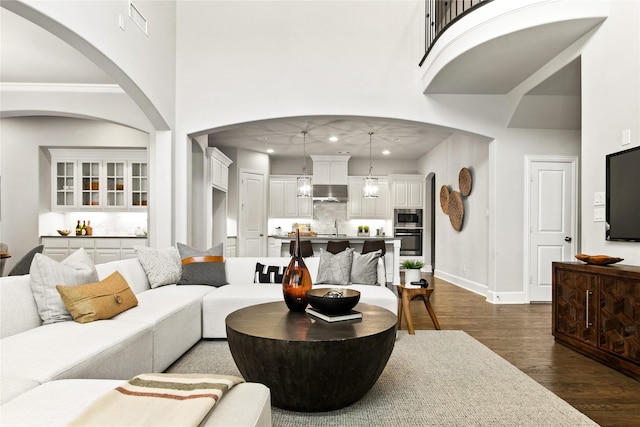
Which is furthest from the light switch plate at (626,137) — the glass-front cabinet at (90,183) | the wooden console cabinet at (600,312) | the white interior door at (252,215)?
the glass-front cabinet at (90,183)

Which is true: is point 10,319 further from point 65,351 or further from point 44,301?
point 65,351

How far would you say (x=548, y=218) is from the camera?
6.05 metres

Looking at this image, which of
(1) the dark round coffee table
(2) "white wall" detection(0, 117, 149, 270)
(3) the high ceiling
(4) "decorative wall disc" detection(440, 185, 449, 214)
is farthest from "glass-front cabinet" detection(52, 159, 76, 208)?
(4) "decorative wall disc" detection(440, 185, 449, 214)

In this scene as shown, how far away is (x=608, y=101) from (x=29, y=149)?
819 centimetres

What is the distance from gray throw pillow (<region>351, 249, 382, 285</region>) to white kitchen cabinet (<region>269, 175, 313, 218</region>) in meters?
6.11

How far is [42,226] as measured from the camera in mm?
7227

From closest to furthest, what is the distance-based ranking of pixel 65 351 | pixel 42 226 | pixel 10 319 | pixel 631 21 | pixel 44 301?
A: pixel 65 351, pixel 10 319, pixel 44 301, pixel 631 21, pixel 42 226

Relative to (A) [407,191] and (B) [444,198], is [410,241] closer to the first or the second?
(A) [407,191]

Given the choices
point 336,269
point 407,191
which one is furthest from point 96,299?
point 407,191

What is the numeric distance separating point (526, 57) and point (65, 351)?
16.3 feet

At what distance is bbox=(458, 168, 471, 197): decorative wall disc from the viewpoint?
23.6 feet

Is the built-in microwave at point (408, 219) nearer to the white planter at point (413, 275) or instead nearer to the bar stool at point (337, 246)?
the bar stool at point (337, 246)

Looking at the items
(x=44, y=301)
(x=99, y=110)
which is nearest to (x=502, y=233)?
(x=44, y=301)

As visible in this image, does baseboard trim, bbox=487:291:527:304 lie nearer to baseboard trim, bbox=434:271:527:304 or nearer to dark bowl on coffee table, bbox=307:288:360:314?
baseboard trim, bbox=434:271:527:304
